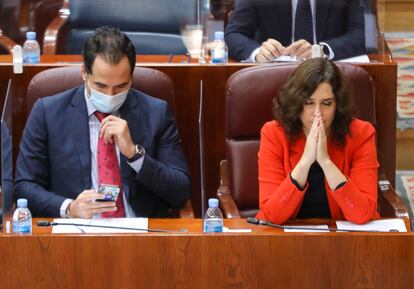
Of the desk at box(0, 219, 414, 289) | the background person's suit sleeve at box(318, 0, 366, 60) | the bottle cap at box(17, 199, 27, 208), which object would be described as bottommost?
the desk at box(0, 219, 414, 289)

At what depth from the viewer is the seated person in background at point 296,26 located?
327 cm

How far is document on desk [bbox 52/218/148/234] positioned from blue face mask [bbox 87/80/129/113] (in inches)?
13.8

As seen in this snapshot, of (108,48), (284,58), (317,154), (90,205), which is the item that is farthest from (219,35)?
(90,205)

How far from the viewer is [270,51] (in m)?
3.17

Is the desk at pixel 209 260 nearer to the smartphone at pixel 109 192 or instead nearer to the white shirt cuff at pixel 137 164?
the smartphone at pixel 109 192

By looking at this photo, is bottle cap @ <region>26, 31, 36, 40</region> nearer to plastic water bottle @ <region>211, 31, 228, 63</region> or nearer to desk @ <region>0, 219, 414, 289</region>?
plastic water bottle @ <region>211, 31, 228, 63</region>

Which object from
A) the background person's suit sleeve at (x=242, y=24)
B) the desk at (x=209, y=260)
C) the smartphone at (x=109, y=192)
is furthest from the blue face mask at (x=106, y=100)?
the background person's suit sleeve at (x=242, y=24)

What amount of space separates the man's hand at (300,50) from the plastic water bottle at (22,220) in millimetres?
1139

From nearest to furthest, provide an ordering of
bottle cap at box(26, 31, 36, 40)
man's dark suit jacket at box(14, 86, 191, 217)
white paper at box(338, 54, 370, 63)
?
man's dark suit jacket at box(14, 86, 191, 217)
white paper at box(338, 54, 370, 63)
bottle cap at box(26, 31, 36, 40)

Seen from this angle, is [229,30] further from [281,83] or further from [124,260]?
[124,260]

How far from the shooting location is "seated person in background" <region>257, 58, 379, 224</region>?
8.27ft

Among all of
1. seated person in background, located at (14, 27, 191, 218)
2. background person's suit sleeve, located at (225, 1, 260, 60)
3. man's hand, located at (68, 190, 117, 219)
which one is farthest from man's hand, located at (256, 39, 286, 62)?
man's hand, located at (68, 190, 117, 219)

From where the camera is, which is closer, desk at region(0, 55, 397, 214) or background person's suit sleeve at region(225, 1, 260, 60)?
desk at region(0, 55, 397, 214)

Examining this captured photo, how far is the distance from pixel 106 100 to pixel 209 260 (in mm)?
689
